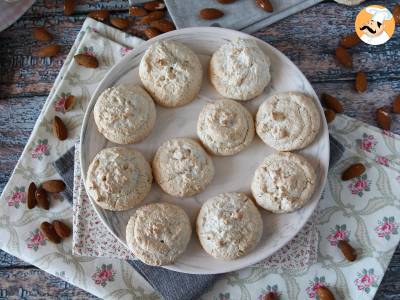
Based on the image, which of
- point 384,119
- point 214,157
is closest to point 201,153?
point 214,157

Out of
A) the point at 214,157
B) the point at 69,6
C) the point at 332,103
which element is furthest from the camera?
the point at 69,6

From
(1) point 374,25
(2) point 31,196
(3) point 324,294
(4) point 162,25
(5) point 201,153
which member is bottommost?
(3) point 324,294

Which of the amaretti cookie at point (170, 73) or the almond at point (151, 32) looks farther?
the almond at point (151, 32)

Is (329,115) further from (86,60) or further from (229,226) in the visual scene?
(86,60)

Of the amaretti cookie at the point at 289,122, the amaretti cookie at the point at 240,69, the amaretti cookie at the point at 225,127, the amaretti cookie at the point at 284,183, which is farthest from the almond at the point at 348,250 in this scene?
the amaretti cookie at the point at 240,69

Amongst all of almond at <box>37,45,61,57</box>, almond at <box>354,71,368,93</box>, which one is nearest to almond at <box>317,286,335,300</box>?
almond at <box>354,71,368,93</box>

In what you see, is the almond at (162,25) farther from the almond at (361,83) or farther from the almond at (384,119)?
the almond at (384,119)

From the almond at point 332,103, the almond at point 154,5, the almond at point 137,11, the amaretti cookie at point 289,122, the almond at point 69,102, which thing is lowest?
the almond at point 69,102
